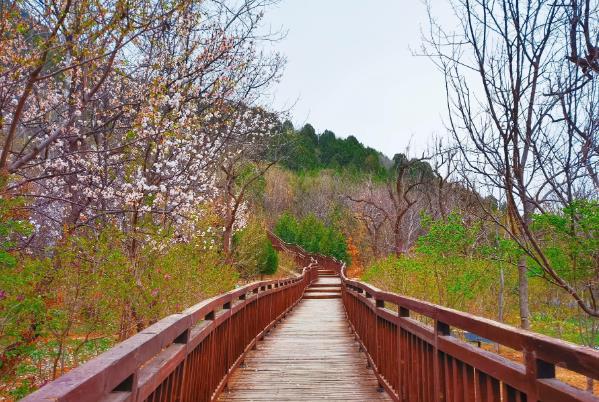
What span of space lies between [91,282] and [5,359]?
1559 millimetres

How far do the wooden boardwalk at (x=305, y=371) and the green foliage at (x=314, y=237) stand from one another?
131 feet

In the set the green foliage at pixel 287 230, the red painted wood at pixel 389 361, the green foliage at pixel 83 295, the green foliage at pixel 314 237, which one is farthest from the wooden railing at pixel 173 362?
the green foliage at pixel 287 230

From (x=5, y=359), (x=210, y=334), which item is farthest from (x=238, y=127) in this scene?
(x=210, y=334)

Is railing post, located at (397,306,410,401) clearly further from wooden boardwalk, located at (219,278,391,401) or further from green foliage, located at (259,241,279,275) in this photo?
green foliage, located at (259,241,279,275)

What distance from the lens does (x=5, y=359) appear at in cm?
654

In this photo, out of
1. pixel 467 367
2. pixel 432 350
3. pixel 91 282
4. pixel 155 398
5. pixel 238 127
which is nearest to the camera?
pixel 155 398

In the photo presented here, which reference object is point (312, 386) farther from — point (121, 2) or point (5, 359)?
point (121, 2)

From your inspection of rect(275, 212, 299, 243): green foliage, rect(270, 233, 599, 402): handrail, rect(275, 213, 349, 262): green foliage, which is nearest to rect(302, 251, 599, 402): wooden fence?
rect(270, 233, 599, 402): handrail

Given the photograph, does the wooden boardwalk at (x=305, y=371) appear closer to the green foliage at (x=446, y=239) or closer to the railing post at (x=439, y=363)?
the railing post at (x=439, y=363)

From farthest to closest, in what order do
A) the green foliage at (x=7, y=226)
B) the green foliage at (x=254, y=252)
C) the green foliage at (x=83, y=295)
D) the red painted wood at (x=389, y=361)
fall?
the green foliage at (x=254, y=252), the green foliage at (x=83, y=295), the green foliage at (x=7, y=226), the red painted wood at (x=389, y=361)

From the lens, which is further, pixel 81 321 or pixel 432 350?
pixel 81 321

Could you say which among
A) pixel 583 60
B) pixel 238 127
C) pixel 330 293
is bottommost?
pixel 330 293

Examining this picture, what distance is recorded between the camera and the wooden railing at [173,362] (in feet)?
5.53

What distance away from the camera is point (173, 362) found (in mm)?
3230
